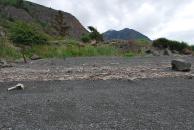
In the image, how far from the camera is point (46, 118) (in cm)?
571

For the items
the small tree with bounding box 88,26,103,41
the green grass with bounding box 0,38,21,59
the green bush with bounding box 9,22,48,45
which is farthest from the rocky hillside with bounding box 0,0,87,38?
the green grass with bounding box 0,38,21,59

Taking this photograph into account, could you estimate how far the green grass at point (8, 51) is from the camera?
68.2 feet

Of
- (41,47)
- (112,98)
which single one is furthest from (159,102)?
(41,47)

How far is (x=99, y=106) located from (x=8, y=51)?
15724 mm

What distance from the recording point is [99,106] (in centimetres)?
642

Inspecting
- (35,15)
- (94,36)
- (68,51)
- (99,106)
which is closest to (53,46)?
(68,51)

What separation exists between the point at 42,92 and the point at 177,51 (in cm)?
2101

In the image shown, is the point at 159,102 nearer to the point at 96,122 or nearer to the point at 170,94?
the point at 170,94

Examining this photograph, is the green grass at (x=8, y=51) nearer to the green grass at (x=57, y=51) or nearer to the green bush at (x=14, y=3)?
the green grass at (x=57, y=51)

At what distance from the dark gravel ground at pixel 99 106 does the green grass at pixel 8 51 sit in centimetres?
1203

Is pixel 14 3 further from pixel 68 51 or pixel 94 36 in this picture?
pixel 68 51

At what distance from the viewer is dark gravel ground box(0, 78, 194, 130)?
5.38 metres

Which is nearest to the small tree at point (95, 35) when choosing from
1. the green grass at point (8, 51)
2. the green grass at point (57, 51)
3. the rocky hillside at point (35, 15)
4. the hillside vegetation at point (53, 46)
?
the hillside vegetation at point (53, 46)

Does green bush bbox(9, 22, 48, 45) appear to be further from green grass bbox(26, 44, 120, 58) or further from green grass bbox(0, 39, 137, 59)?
green grass bbox(26, 44, 120, 58)
